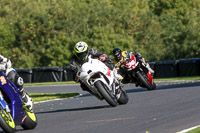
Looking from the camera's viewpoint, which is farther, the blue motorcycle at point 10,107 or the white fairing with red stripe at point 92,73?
the white fairing with red stripe at point 92,73

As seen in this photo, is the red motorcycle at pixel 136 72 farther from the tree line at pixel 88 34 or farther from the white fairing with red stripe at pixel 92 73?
the tree line at pixel 88 34

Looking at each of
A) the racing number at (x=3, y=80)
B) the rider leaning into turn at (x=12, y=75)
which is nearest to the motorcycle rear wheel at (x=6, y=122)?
the racing number at (x=3, y=80)

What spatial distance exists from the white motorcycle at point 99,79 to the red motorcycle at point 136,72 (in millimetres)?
3999

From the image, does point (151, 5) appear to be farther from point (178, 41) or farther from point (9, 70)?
point (9, 70)

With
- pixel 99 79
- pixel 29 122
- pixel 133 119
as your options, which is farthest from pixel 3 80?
pixel 99 79

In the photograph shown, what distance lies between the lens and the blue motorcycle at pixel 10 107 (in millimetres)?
7799

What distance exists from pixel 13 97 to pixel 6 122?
0.66m

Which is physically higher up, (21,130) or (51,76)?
(21,130)

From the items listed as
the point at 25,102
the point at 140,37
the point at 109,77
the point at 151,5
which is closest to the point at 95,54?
the point at 109,77

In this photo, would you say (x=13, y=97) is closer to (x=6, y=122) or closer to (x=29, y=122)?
(x=6, y=122)

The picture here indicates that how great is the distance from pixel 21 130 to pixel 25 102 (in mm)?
537

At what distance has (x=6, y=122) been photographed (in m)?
7.74

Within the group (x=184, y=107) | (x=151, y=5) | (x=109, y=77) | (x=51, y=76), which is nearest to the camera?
(x=184, y=107)

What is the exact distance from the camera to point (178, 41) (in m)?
48.8
